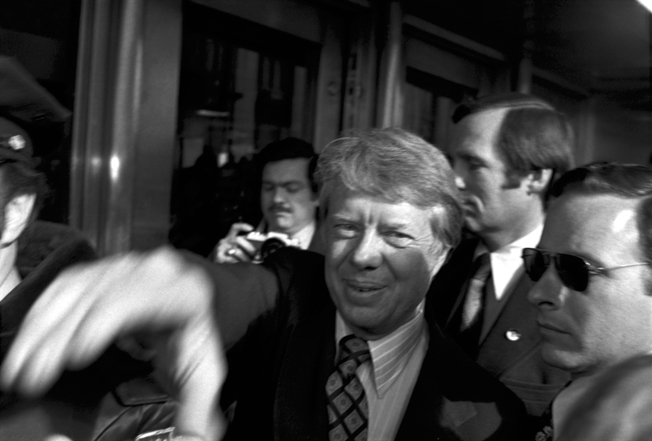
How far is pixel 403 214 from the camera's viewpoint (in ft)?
5.24

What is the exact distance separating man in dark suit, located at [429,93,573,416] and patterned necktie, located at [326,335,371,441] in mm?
370

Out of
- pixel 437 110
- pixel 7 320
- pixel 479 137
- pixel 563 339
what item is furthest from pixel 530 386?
pixel 437 110

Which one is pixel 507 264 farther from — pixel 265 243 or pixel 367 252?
pixel 265 243

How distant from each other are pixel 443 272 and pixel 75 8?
4.04ft

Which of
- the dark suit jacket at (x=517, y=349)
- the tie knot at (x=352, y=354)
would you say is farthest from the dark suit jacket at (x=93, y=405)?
the dark suit jacket at (x=517, y=349)

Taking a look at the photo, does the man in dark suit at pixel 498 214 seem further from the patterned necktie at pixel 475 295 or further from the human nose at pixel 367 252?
the human nose at pixel 367 252

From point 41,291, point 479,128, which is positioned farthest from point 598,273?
point 41,291

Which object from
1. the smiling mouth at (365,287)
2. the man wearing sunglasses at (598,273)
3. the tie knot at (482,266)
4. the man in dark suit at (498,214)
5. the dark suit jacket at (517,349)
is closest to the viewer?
the man wearing sunglasses at (598,273)

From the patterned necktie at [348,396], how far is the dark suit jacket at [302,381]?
0.02 m

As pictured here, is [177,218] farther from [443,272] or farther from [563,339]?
[563,339]

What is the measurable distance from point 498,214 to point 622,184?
2.17 feet

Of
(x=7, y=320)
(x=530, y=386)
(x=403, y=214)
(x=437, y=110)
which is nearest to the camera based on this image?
(x=7, y=320)

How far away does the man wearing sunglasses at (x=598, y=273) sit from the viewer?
4.34ft

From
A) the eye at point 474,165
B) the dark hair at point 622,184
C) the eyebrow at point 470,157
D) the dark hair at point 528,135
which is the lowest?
the dark hair at point 622,184
